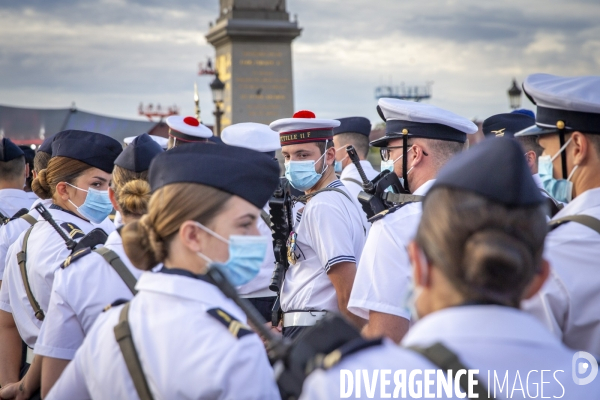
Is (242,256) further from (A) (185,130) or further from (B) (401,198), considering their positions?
(A) (185,130)

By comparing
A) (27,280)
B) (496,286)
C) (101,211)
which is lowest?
(27,280)

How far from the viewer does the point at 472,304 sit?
59.9 inches

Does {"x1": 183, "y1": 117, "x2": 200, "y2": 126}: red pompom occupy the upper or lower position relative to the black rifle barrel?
upper

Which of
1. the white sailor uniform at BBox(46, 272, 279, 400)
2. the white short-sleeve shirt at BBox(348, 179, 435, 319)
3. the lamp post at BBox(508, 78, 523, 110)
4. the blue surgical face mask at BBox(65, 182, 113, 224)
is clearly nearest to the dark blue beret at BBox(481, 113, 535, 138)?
the white short-sleeve shirt at BBox(348, 179, 435, 319)

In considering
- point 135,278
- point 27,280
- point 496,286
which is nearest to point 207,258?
point 135,278

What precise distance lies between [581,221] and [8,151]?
18.4ft

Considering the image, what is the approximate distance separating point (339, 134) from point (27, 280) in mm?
5626

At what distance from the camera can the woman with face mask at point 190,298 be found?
2086 mm

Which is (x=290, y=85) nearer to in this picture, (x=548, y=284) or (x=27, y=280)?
(x=27, y=280)

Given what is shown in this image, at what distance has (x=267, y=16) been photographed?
67.8 feet

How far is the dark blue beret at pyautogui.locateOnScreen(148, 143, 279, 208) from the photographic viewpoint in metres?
2.33

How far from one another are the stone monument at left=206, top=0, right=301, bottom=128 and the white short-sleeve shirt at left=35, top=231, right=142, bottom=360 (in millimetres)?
17708

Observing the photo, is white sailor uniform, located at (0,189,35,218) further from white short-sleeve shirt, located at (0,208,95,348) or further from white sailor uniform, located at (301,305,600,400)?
white sailor uniform, located at (301,305,600,400)

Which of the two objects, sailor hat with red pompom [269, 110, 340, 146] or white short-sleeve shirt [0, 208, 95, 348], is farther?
sailor hat with red pompom [269, 110, 340, 146]
